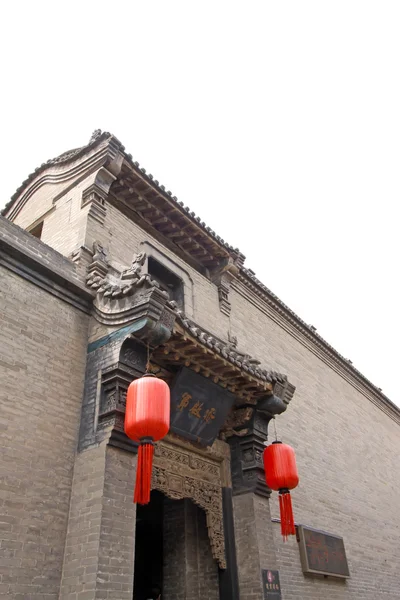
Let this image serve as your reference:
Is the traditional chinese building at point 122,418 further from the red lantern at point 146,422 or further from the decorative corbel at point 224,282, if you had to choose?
the red lantern at point 146,422

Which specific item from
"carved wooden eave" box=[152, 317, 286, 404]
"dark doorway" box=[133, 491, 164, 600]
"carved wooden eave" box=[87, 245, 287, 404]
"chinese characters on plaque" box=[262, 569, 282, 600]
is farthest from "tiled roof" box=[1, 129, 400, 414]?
"chinese characters on plaque" box=[262, 569, 282, 600]

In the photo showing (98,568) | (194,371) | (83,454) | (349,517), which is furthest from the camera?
(349,517)

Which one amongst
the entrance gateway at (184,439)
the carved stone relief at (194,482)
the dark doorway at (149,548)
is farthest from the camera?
the dark doorway at (149,548)

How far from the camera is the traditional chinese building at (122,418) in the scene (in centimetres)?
530

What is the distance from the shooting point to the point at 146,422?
17.5ft

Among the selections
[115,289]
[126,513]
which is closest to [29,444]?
[126,513]

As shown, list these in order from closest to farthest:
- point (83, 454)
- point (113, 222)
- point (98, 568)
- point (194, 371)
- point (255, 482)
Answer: point (98, 568), point (83, 454), point (194, 371), point (255, 482), point (113, 222)

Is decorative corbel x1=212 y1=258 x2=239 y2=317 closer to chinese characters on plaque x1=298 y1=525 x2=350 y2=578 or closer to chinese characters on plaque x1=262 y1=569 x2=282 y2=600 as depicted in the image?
chinese characters on plaque x1=298 y1=525 x2=350 y2=578

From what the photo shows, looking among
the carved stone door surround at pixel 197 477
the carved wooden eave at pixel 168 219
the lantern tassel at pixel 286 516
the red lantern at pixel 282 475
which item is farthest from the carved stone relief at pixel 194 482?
the carved wooden eave at pixel 168 219

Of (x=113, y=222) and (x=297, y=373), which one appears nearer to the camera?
(x=113, y=222)

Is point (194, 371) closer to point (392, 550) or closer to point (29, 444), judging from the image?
point (29, 444)

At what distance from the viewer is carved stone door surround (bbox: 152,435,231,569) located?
22.6ft

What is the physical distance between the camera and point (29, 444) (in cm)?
548

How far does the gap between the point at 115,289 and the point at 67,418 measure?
1.78 metres
